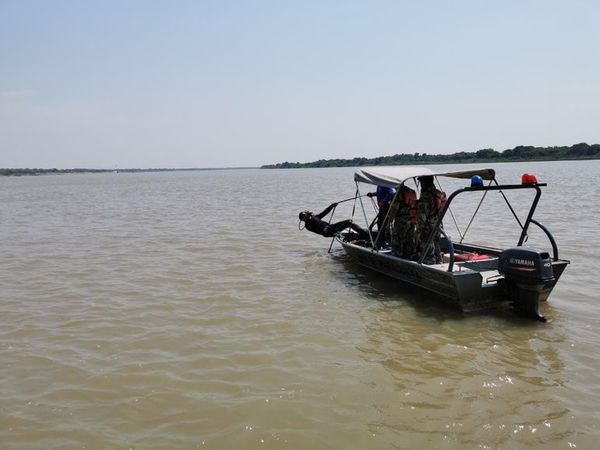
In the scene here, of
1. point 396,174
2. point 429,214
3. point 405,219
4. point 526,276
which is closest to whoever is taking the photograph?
point 526,276

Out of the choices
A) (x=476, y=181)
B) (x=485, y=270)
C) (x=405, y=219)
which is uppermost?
(x=476, y=181)

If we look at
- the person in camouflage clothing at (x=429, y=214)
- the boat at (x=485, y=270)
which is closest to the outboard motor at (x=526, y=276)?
the boat at (x=485, y=270)

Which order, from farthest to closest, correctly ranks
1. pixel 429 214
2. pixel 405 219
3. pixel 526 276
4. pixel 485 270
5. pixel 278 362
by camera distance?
pixel 405 219
pixel 429 214
pixel 485 270
pixel 526 276
pixel 278 362

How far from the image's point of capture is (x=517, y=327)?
6.89 metres

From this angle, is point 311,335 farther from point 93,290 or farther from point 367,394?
point 93,290

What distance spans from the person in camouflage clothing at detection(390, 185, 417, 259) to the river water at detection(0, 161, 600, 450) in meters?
0.91

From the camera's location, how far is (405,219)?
30.0 ft

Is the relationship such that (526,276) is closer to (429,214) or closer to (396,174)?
(429,214)

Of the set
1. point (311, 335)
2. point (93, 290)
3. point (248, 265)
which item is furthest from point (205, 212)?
point (311, 335)

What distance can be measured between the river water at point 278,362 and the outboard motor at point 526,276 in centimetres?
29

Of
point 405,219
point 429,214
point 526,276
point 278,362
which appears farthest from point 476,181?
point 278,362

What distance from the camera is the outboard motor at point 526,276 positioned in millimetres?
6754

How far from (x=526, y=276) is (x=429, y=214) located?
219 cm

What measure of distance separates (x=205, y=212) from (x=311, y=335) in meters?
18.5
